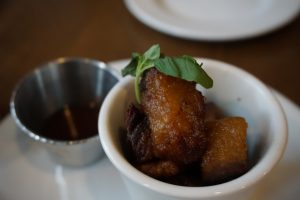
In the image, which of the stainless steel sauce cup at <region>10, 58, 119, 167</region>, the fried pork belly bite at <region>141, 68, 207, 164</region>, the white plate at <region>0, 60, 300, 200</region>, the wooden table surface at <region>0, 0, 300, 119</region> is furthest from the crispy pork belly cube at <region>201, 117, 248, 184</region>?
the wooden table surface at <region>0, 0, 300, 119</region>

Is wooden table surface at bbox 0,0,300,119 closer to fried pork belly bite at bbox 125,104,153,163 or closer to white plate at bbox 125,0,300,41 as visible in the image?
white plate at bbox 125,0,300,41

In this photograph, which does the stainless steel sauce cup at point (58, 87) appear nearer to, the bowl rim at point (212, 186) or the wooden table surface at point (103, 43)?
the wooden table surface at point (103, 43)

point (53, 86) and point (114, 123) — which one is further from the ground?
point (114, 123)

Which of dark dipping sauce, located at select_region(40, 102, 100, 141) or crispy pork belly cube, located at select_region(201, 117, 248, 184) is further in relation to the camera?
dark dipping sauce, located at select_region(40, 102, 100, 141)

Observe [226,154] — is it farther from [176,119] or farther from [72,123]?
[72,123]

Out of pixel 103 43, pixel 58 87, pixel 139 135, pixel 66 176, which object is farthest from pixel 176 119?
pixel 103 43

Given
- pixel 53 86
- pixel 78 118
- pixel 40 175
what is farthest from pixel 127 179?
pixel 53 86

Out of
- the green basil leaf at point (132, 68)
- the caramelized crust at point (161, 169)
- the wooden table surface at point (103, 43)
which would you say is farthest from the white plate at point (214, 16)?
the caramelized crust at point (161, 169)

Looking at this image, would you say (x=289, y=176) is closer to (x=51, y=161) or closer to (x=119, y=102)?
(x=119, y=102)
